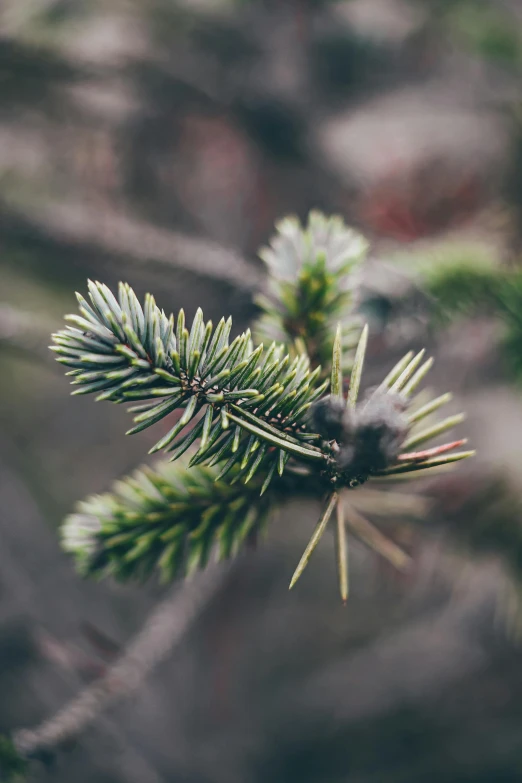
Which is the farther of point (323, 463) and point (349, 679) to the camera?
point (349, 679)

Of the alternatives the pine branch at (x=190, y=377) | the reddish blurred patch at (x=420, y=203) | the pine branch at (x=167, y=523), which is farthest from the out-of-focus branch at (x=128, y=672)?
the reddish blurred patch at (x=420, y=203)

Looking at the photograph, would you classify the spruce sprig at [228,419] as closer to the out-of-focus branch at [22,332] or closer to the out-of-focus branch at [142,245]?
the out-of-focus branch at [142,245]

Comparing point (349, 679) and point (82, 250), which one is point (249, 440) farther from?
point (349, 679)

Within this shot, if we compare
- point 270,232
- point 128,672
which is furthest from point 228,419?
point 270,232

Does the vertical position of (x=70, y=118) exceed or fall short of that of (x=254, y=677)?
it exceeds it

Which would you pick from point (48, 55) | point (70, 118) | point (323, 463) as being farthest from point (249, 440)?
point (70, 118)
